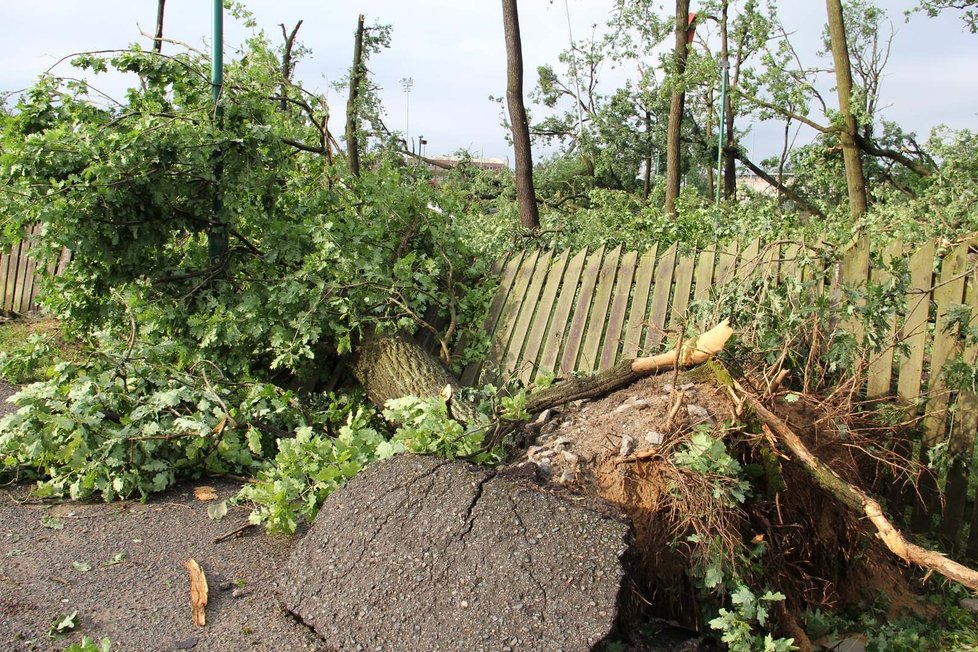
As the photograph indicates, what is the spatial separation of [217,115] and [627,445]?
3.82 meters

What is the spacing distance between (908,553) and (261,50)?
5.47 meters

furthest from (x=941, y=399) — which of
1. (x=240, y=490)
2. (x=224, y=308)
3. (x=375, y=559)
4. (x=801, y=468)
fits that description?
(x=224, y=308)

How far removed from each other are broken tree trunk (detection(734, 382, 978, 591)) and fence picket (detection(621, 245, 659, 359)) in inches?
73.2

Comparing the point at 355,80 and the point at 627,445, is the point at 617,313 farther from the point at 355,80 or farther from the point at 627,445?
the point at 355,80

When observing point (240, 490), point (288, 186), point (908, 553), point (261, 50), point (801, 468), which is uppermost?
point (261, 50)

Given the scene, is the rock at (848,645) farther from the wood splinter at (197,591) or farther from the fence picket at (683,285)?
the wood splinter at (197,591)

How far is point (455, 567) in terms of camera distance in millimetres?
2967

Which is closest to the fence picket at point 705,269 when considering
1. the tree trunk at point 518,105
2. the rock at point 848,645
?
the rock at point 848,645

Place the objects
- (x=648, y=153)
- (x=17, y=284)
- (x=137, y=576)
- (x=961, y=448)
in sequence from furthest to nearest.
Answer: (x=648, y=153)
(x=17, y=284)
(x=961, y=448)
(x=137, y=576)

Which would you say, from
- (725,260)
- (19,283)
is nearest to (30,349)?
(725,260)

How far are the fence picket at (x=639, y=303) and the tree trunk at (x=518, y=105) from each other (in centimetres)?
440

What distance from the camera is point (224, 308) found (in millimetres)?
5617

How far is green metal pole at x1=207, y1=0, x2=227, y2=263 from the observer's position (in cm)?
551

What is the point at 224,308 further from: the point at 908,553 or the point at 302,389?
the point at 908,553
